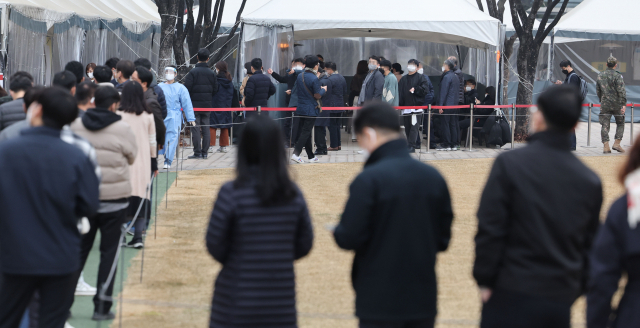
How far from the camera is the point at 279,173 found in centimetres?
312

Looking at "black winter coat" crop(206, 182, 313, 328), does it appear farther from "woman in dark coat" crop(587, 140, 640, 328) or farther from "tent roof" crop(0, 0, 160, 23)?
"tent roof" crop(0, 0, 160, 23)

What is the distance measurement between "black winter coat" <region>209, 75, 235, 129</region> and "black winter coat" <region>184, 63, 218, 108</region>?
85cm

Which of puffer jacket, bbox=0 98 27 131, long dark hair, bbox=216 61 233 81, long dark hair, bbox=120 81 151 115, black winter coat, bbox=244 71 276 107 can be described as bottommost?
puffer jacket, bbox=0 98 27 131

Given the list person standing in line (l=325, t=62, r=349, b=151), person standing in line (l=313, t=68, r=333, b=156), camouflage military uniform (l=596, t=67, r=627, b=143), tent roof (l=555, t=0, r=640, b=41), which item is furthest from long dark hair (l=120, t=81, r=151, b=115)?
tent roof (l=555, t=0, r=640, b=41)

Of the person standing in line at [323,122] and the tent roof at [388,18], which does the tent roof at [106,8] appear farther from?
the person standing in line at [323,122]

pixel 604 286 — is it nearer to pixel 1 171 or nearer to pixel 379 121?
pixel 379 121

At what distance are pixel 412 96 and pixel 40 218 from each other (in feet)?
39.4

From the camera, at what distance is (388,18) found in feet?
52.3

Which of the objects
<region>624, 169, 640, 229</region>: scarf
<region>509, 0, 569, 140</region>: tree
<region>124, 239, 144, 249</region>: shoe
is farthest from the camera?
<region>509, 0, 569, 140</region>: tree

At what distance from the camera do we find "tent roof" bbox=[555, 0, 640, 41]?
2239cm

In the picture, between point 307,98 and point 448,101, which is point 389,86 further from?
point 307,98

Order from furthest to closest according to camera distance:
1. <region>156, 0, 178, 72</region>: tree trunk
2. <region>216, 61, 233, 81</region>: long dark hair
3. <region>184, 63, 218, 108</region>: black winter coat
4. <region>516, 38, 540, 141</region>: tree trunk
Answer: <region>516, 38, 540, 141</region>: tree trunk < <region>156, 0, 178, 72</region>: tree trunk < <region>216, 61, 233, 81</region>: long dark hair < <region>184, 63, 218, 108</region>: black winter coat

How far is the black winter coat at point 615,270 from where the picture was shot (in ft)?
9.01

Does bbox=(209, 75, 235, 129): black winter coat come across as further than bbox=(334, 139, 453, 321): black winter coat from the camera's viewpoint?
Yes
